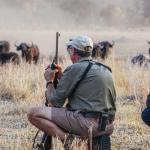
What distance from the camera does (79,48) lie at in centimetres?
916

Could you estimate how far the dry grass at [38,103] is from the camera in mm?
10453

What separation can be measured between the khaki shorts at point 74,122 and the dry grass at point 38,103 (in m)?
0.29

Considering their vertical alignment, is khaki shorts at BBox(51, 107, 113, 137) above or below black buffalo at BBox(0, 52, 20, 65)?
above

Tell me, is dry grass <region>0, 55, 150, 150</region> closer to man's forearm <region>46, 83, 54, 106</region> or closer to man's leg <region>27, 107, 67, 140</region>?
man's leg <region>27, 107, 67, 140</region>

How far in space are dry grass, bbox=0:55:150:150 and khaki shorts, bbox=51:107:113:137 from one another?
11.3 inches

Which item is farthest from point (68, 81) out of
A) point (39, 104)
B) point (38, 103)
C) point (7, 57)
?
point (7, 57)

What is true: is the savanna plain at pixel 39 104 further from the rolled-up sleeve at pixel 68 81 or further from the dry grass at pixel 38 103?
the rolled-up sleeve at pixel 68 81

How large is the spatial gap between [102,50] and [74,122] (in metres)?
21.5

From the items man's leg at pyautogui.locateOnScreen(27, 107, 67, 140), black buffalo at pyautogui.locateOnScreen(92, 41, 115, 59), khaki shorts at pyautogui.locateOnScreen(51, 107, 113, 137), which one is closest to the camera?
khaki shorts at pyautogui.locateOnScreen(51, 107, 113, 137)

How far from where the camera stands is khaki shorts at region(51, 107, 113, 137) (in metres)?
8.96

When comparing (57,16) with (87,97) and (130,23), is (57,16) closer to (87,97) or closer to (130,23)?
(130,23)

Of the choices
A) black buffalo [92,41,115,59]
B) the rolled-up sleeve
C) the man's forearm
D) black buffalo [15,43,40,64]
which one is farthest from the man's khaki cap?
black buffalo [92,41,115,59]

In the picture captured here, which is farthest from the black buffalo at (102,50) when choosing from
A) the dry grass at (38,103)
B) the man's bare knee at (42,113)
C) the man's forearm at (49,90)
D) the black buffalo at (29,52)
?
the man's bare knee at (42,113)

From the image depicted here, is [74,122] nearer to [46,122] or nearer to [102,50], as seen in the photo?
[46,122]
